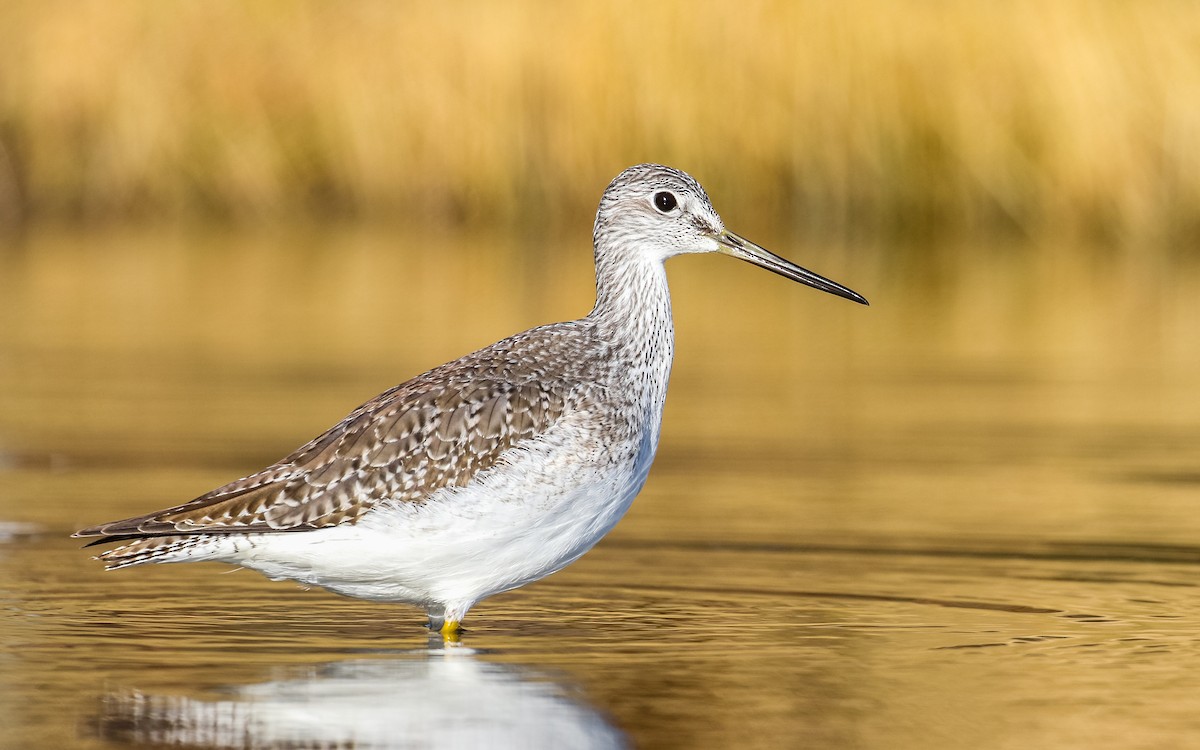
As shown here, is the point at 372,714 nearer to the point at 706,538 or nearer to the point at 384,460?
the point at 384,460

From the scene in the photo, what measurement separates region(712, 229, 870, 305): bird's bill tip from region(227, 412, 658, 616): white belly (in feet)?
4.00

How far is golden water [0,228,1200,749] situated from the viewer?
242 inches

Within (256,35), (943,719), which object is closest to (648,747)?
(943,719)

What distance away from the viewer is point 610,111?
23.5m

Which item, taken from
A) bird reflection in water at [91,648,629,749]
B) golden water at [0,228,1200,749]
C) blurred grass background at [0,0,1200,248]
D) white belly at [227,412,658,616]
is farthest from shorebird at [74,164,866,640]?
blurred grass background at [0,0,1200,248]

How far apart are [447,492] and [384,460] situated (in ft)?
0.74

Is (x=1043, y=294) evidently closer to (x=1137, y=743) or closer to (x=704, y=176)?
(x=704, y=176)

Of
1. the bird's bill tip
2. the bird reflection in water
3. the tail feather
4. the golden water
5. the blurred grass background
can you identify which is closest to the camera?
the bird reflection in water

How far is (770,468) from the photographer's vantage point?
1087 centimetres

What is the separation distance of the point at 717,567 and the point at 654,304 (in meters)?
1.06

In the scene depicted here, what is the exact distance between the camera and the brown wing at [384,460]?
7.03 m

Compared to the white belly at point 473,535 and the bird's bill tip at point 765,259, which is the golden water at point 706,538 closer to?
the white belly at point 473,535

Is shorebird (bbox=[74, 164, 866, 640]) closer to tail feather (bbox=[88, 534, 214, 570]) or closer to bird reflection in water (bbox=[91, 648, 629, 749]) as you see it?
tail feather (bbox=[88, 534, 214, 570])

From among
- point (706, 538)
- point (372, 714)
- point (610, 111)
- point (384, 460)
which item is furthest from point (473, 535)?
point (610, 111)
